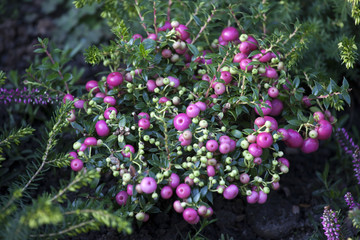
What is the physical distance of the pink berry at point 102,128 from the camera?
167 centimetres

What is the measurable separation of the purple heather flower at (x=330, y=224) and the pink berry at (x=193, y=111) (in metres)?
0.69

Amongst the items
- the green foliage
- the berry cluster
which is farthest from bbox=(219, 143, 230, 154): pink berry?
the green foliage

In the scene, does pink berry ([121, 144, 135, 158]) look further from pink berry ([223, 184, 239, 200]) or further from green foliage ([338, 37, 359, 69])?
green foliage ([338, 37, 359, 69])

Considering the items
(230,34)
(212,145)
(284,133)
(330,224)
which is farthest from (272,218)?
(230,34)

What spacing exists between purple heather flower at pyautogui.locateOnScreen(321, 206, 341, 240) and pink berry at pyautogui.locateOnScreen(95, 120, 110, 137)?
3.38ft

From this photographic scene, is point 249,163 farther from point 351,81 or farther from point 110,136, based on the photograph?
point 351,81

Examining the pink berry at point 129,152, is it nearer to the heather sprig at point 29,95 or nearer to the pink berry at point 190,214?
the pink berry at point 190,214

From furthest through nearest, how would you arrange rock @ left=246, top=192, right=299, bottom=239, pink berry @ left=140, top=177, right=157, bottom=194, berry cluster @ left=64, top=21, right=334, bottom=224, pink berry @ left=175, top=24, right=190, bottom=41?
rock @ left=246, top=192, right=299, bottom=239 < pink berry @ left=175, top=24, right=190, bottom=41 < berry cluster @ left=64, top=21, right=334, bottom=224 < pink berry @ left=140, top=177, right=157, bottom=194

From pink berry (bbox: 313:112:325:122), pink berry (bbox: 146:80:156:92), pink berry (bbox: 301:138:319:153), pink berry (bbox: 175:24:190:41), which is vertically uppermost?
pink berry (bbox: 175:24:190:41)

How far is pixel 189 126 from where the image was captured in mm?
1635

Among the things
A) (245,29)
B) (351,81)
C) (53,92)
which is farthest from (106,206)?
(351,81)

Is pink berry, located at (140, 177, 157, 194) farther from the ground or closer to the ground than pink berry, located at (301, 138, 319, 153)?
farther from the ground

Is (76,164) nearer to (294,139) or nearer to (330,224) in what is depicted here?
(294,139)

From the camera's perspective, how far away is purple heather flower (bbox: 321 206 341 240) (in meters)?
1.57
